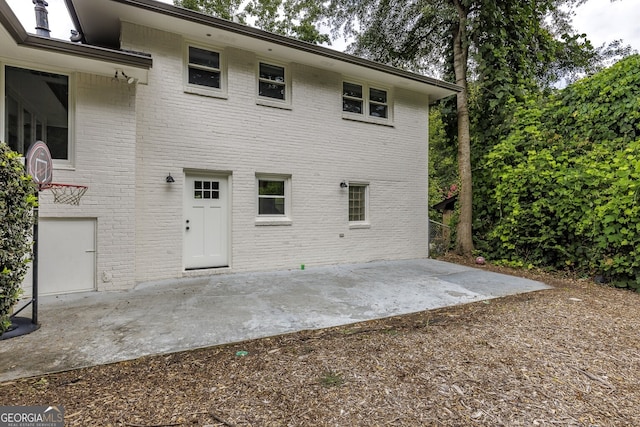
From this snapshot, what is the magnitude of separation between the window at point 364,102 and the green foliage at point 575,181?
3396mm

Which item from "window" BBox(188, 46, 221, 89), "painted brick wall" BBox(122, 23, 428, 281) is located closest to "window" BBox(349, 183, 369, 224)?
"painted brick wall" BBox(122, 23, 428, 281)

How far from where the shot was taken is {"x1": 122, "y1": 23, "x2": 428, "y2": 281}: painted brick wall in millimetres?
6098

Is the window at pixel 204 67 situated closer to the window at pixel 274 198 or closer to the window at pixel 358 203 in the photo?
the window at pixel 274 198

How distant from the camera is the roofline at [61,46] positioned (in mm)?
3791

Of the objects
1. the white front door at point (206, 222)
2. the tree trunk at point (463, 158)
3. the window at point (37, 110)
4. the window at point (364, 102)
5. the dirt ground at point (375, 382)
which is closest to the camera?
the dirt ground at point (375, 382)

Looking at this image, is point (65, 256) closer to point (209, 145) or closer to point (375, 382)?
point (209, 145)

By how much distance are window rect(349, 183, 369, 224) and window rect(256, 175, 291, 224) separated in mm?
1952

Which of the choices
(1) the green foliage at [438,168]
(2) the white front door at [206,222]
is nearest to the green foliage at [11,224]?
(2) the white front door at [206,222]

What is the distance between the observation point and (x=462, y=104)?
369 inches

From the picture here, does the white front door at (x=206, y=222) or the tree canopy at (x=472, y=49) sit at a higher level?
the tree canopy at (x=472, y=49)

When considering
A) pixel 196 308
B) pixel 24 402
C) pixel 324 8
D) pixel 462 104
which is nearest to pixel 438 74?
pixel 462 104

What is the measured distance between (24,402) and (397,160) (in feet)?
28.9

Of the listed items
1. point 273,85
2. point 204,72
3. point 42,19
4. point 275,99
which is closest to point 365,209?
point 275,99

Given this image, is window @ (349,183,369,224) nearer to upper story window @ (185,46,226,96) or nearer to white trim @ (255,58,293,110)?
white trim @ (255,58,293,110)
